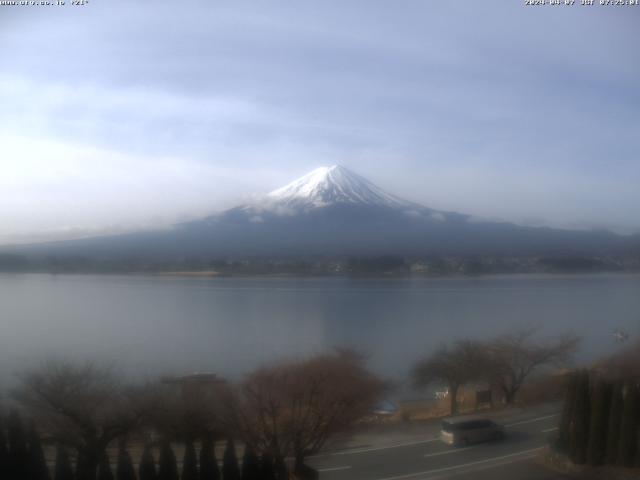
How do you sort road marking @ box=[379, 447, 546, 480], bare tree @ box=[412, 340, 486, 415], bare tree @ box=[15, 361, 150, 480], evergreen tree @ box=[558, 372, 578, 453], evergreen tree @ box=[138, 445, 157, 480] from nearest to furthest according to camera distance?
evergreen tree @ box=[138, 445, 157, 480]
bare tree @ box=[15, 361, 150, 480]
road marking @ box=[379, 447, 546, 480]
evergreen tree @ box=[558, 372, 578, 453]
bare tree @ box=[412, 340, 486, 415]

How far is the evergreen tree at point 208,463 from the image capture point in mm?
3676

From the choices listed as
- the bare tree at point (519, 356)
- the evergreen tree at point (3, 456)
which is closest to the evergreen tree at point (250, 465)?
the evergreen tree at point (3, 456)

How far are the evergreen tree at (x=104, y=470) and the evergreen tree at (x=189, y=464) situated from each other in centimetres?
50

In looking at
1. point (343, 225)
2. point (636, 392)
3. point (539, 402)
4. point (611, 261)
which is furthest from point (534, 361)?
point (343, 225)

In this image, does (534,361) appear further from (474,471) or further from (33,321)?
(33,321)

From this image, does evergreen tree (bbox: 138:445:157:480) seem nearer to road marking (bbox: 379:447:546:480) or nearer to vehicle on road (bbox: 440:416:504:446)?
road marking (bbox: 379:447:546:480)

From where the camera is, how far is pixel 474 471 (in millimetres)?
Result: 4000

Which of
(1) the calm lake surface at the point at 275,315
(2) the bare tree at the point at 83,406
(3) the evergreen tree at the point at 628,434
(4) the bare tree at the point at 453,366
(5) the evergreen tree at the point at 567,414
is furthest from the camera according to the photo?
(4) the bare tree at the point at 453,366

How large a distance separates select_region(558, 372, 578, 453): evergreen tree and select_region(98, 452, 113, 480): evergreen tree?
344cm

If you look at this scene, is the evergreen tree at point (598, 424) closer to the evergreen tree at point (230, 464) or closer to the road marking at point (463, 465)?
the road marking at point (463, 465)

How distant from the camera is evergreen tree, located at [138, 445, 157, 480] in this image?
3.61 metres

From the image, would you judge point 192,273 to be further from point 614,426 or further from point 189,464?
point 614,426

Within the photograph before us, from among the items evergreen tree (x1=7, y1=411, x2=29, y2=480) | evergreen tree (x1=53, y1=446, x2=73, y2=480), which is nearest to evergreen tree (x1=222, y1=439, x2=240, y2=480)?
evergreen tree (x1=53, y1=446, x2=73, y2=480)

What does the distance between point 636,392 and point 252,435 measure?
122 inches
